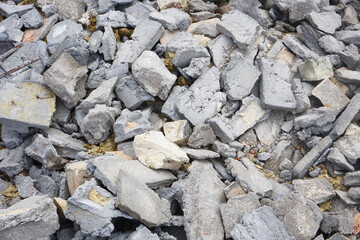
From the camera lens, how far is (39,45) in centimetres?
520

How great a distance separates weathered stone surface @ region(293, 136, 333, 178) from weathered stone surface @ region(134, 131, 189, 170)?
4.67ft

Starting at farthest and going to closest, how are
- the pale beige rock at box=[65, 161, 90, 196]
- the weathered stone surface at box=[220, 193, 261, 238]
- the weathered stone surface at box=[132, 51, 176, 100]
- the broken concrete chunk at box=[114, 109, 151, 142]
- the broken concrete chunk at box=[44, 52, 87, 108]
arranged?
the weathered stone surface at box=[132, 51, 176, 100] < the broken concrete chunk at box=[44, 52, 87, 108] < the broken concrete chunk at box=[114, 109, 151, 142] < the pale beige rock at box=[65, 161, 90, 196] < the weathered stone surface at box=[220, 193, 261, 238]

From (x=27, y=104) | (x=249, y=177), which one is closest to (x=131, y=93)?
(x=27, y=104)

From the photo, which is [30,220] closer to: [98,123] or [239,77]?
[98,123]

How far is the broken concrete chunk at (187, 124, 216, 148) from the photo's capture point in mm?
4543

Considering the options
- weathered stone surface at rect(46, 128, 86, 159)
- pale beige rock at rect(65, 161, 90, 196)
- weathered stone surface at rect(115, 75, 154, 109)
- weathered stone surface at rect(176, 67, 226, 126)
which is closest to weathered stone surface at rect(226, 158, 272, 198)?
weathered stone surface at rect(176, 67, 226, 126)

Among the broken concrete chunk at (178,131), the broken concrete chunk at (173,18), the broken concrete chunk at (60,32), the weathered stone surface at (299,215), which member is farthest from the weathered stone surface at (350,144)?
the broken concrete chunk at (60,32)

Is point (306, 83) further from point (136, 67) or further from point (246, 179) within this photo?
point (136, 67)

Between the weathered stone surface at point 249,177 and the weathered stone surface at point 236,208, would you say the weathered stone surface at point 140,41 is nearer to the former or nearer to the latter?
the weathered stone surface at point 249,177

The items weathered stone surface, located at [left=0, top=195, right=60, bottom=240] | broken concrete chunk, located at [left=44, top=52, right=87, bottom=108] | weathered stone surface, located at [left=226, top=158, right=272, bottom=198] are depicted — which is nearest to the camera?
weathered stone surface, located at [left=0, top=195, right=60, bottom=240]

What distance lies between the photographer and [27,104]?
183 inches

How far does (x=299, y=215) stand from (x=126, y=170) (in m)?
1.97

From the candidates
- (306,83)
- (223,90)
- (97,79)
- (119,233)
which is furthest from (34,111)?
(306,83)

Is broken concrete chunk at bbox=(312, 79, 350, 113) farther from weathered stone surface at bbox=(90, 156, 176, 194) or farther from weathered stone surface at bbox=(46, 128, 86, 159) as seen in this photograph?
weathered stone surface at bbox=(46, 128, 86, 159)
